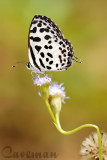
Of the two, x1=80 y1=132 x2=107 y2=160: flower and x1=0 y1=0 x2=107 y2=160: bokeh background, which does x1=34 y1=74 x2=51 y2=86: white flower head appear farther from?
x1=0 y1=0 x2=107 y2=160: bokeh background

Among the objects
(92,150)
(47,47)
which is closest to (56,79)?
(47,47)

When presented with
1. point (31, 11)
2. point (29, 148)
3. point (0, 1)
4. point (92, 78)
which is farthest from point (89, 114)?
point (0, 1)

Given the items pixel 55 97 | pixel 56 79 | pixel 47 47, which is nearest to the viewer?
pixel 55 97

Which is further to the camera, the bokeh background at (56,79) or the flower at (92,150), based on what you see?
the bokeh background at (56,79)

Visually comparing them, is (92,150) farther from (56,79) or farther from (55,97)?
(56,79)

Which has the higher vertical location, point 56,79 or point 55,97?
point 56,79

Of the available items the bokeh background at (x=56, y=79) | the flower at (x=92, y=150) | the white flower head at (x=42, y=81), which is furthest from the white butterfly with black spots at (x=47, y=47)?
the bokeh background at (x=56, y=79)

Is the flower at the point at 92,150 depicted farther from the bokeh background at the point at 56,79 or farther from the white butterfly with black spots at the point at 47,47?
the bokeh background at the point at 56,79
